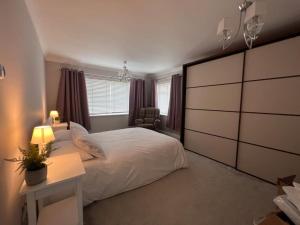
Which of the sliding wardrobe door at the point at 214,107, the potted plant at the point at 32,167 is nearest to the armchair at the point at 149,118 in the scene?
the sliding wardrobe door at the point at 214,107

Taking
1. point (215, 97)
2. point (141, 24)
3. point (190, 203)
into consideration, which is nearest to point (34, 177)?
point (190, 203)

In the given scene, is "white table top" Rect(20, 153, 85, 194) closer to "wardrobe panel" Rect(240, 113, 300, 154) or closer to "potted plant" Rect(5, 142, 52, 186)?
"potted plant" Rect(5, 142, 52, 186)

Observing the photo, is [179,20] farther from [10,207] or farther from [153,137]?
[10,207]

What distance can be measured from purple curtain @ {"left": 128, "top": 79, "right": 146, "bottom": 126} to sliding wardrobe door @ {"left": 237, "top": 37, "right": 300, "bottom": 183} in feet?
11.4

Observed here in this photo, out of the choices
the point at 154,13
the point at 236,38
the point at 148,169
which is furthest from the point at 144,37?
the point at 148,169

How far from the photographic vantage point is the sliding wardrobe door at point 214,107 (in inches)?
104

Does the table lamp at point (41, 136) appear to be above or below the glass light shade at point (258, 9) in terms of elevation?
below

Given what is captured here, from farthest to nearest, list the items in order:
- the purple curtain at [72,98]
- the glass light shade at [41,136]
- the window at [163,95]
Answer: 1. the window at [163,95]
2. the purple curtain at [72,98]
3. the glass light shade at [41,136]

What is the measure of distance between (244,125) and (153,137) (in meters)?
1.64

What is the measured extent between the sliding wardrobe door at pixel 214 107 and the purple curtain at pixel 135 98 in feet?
7.02

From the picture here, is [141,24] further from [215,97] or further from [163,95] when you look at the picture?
[163,95]

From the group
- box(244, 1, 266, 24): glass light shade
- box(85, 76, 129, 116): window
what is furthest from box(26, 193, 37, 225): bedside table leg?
box(85, 76, 129, 116): window

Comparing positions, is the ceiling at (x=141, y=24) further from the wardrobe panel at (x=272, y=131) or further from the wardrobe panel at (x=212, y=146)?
the wardrobe panel at (x=212, y=146)

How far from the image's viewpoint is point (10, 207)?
3.25 feet
